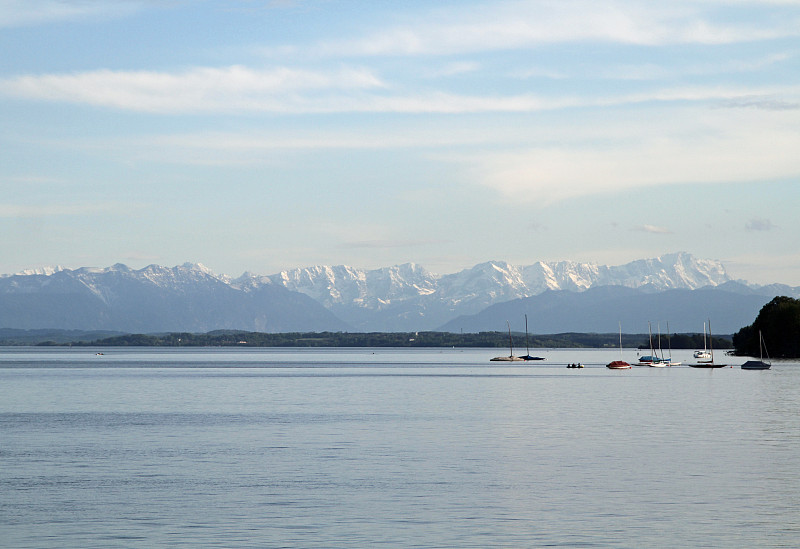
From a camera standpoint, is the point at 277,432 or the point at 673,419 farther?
the point at 673,419

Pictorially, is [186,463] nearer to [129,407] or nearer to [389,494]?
[389,494]

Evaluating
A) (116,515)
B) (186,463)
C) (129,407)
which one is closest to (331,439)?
(186,463)

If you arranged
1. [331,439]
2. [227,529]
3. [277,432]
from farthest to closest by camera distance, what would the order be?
[277,432] → [331,439] → [227,529]

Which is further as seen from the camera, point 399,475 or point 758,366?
point 758,366

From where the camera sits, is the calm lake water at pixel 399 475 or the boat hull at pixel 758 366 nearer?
the calm lake water at pixel 399 475

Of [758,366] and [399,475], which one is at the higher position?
[758,366]

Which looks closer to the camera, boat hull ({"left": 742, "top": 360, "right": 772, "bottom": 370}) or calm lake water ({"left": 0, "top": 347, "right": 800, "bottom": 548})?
calm lake water ({"left": 0, "top": 347, "right": 800, "bottom": 548})

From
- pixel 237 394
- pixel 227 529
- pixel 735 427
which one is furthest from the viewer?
pixel 237 394

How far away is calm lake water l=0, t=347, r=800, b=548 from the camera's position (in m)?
33.4

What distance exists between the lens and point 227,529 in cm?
3378

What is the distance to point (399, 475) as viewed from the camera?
46438 millimetres

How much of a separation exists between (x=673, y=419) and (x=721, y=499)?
39199 millimetres

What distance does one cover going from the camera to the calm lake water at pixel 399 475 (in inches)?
1316

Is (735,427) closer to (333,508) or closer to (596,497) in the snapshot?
(596,497)
